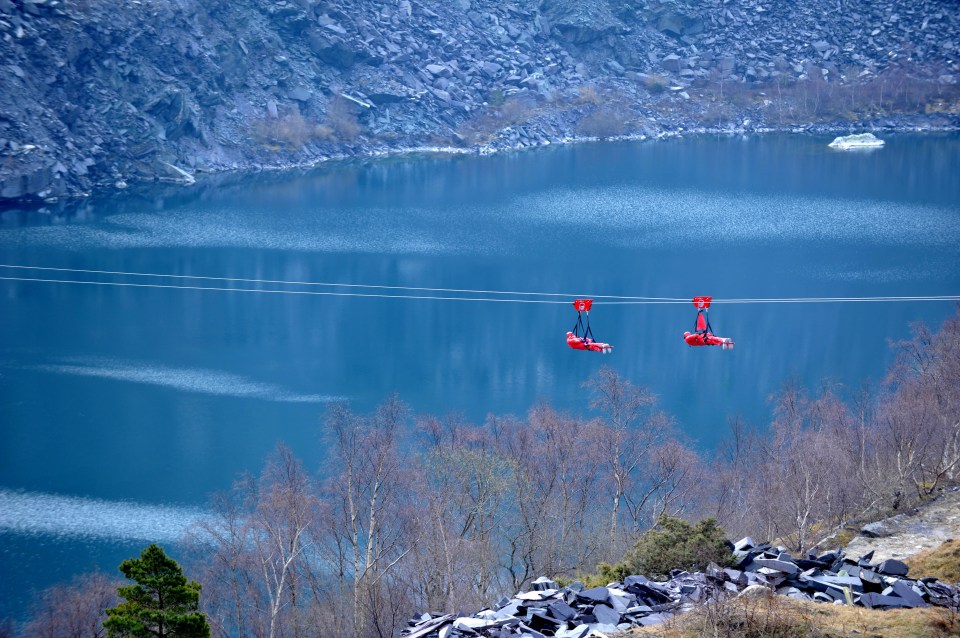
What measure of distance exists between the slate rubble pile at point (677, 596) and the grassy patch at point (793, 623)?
1.82 feet

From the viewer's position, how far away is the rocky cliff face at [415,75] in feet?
266

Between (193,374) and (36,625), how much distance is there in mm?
19789

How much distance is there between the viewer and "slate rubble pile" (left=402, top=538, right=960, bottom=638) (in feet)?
51.6

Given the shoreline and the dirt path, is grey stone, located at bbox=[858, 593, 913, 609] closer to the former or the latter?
the dirt path

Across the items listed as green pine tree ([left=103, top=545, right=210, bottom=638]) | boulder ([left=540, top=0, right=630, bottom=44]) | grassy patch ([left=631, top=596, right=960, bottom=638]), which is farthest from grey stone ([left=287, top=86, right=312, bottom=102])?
grassy patch ([left=631, top=596, right=960, bottom=638])

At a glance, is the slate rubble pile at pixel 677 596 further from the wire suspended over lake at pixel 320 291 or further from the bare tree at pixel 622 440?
the wire suspended over lake at pixel 320 291

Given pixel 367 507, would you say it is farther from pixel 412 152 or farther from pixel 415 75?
pixel 415 75

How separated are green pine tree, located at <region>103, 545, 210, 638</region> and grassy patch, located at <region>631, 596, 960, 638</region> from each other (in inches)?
270

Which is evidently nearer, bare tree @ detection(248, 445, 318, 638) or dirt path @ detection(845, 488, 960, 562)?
dirt path @ detection(845, 488, 960, 562)

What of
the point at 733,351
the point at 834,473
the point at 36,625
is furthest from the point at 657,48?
the point at 36,625

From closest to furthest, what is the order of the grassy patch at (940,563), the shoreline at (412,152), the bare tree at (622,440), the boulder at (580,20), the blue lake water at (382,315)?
1. the grassy patch at (940,563)
2. the bare tree at (622,440)
3. the blue lake water at (382,315)
4. the shoreline at (412,152)
5. the boulder at (580,20)

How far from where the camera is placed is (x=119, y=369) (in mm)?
43469

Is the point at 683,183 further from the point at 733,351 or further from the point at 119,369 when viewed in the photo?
the point at 119,369

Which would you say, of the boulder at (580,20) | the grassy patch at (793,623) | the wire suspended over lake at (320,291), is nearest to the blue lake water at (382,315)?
the wire suspended over lake at (320,291)
